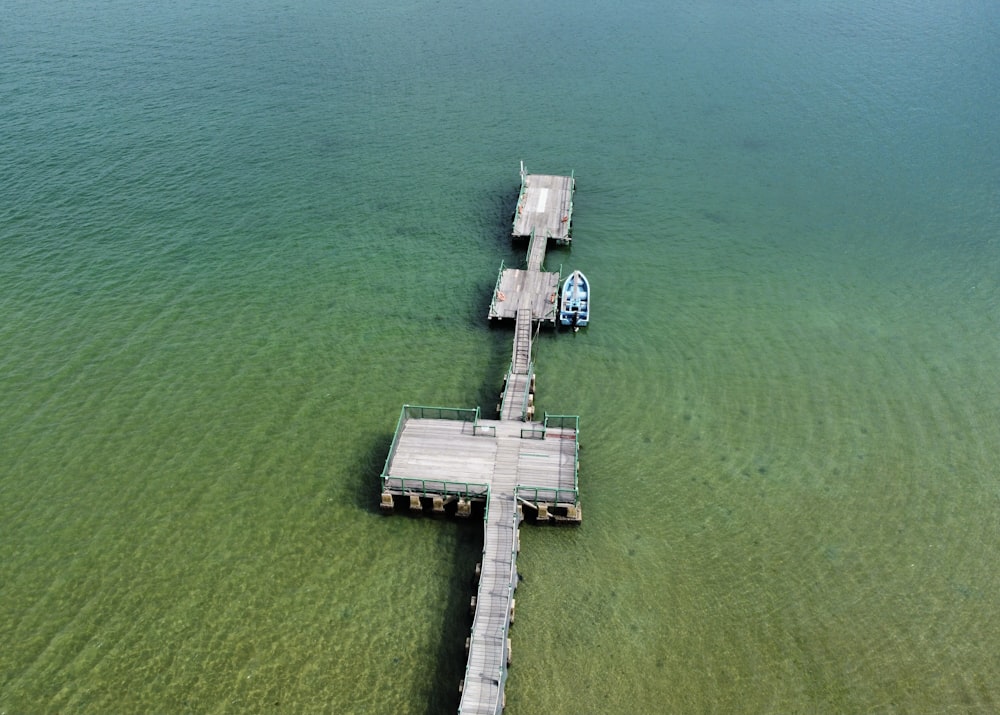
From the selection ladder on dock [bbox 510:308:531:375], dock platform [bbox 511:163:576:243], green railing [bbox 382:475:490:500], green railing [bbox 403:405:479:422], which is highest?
dock platform [bbox 511:163:576:243]

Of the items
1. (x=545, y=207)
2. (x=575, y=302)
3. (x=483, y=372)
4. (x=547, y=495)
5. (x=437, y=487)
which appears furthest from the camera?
(x=545, y=207)

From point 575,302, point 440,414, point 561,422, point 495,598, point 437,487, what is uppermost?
point 575,302

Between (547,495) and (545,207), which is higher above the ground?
(545,207)

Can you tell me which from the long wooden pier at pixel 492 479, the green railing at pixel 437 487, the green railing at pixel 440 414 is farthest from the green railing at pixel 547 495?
the green railing at pixel 440 414

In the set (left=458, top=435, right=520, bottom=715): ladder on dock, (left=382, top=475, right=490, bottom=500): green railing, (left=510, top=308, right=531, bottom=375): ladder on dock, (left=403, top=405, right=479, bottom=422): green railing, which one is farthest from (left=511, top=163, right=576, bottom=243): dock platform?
(left=382, top=475, right=490, bottom=500): green railing

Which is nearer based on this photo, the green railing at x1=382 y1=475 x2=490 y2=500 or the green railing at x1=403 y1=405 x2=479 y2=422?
the green railing at x1=382 y1=475 x2=490 y2=500

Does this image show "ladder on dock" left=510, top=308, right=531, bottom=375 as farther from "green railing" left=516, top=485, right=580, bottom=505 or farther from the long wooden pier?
"green railing" left=516, top=485, right=580, bottom=505

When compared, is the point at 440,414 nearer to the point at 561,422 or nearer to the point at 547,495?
the point at 561,422

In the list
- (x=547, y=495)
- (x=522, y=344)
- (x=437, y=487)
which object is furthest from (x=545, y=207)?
(x=437, y=487)
